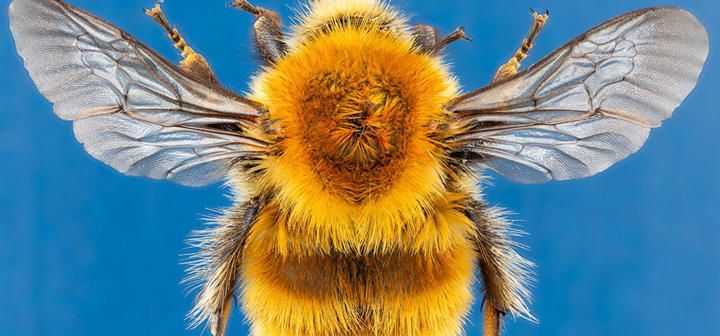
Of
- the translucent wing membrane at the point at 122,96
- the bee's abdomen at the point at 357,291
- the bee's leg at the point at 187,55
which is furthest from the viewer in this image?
the bee's leg at the point at 187,55

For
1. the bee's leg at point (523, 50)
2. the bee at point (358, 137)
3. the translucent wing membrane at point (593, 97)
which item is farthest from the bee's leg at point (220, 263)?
the bee's leg at point (523, 50)

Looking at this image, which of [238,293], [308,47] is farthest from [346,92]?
[238,293]

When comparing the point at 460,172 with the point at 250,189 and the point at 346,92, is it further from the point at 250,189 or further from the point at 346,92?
the point at 250,189

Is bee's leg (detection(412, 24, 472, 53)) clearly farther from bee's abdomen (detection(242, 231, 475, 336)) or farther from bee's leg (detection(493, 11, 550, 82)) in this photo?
bee's abdomen (detection(242, 231, 475, 336))

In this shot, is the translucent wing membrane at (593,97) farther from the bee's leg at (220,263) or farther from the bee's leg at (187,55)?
the bee's leg at (187,55)

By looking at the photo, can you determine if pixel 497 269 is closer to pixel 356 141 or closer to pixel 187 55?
pixel 356 141

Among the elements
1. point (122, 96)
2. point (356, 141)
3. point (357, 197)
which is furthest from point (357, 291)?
point (122, 96)


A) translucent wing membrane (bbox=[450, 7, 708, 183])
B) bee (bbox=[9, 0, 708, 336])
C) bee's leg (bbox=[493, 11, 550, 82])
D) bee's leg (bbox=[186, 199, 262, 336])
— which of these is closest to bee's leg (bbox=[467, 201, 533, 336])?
bee (bbox=[9, 0, 708, 336])
